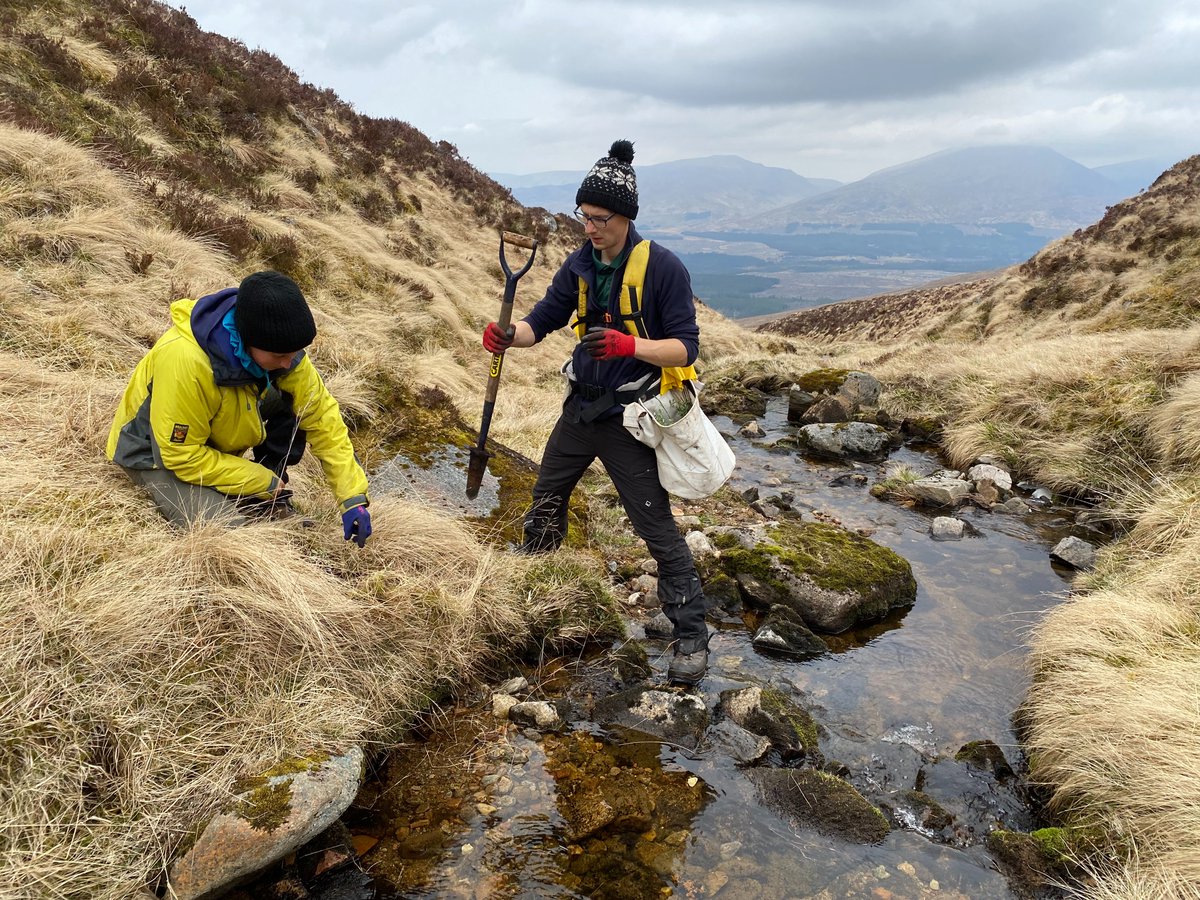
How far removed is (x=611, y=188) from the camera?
4059 millimetres

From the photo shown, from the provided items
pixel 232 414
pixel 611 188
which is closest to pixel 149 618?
pixel 232 414

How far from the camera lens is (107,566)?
3.71 meters

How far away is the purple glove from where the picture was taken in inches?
175

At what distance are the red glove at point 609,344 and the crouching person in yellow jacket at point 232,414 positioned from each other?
1580 mm

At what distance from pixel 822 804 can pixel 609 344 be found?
9.43 ft

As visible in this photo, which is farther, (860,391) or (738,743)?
(860,391)

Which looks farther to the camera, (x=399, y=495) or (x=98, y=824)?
(x=399, y=495)

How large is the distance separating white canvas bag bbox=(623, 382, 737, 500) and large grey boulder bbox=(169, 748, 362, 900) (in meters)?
2.50

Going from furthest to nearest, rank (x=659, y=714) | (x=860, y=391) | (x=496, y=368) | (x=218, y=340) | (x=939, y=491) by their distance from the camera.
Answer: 1. (x=860, y=391)
2. (x=939, y=491)
3. (x=496, y=368)
4. (x=659, y=714)
5. (x=218, y=340)

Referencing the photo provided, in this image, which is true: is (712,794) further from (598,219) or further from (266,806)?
(598,219)

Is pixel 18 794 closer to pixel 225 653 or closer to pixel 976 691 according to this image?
pixel 225 653

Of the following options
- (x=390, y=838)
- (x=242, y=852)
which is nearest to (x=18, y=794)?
(x=242, y=852)

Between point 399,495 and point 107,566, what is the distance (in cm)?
241

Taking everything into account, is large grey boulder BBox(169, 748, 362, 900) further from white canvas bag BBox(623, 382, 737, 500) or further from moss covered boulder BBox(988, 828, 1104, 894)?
moss covered boulder BBox(988, 828, 1104, 894)
